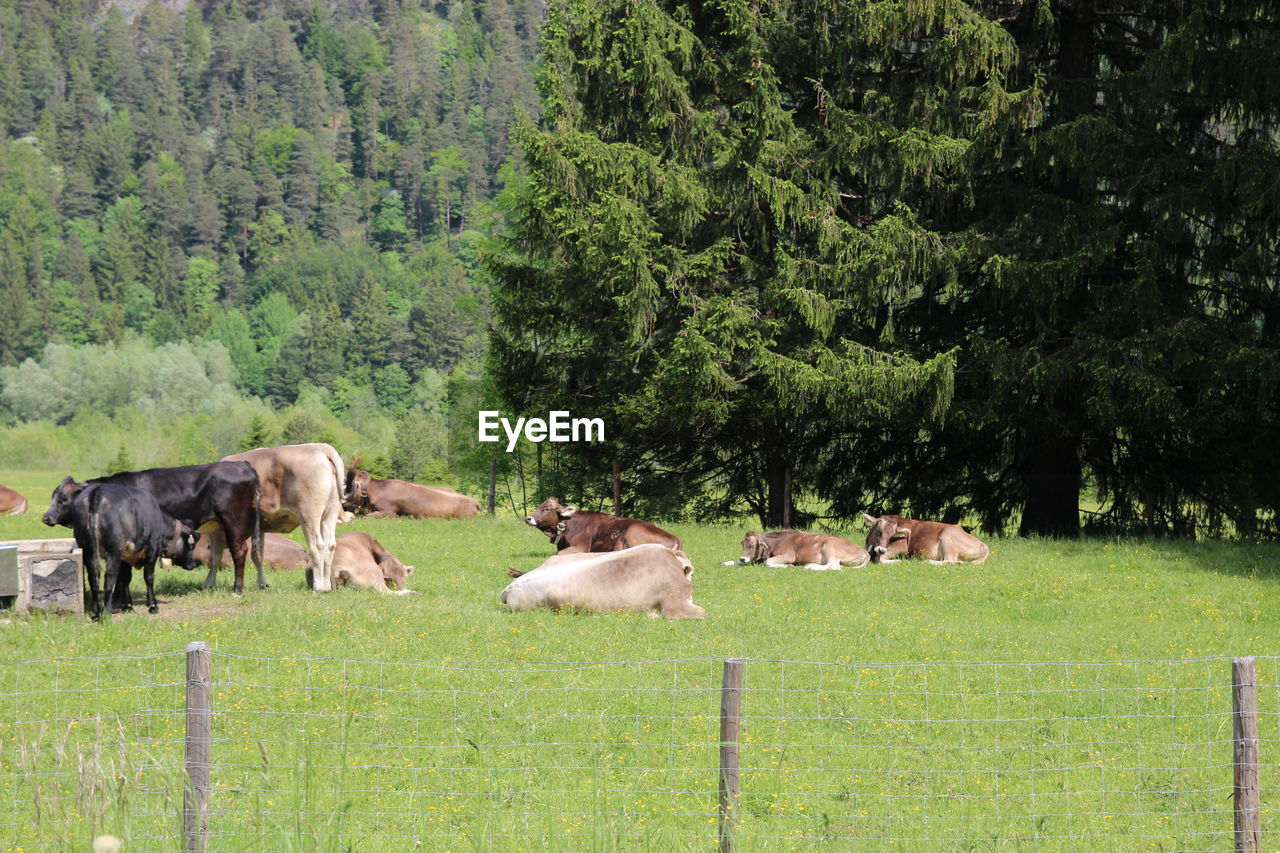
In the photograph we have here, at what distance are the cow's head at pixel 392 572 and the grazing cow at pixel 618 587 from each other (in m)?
2.16

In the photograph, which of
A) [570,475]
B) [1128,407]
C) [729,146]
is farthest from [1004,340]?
[570,475]

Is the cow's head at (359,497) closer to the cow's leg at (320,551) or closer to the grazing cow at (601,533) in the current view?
the grazing cow at (601,533)

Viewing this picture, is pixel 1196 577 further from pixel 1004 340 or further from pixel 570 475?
pixel 570 475

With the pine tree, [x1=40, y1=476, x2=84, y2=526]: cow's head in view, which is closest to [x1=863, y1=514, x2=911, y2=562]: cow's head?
the pine tree

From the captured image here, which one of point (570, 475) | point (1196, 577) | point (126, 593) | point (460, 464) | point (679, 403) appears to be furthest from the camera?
point (460, 464)

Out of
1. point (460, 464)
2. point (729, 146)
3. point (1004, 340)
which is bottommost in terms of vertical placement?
point (460, 464)

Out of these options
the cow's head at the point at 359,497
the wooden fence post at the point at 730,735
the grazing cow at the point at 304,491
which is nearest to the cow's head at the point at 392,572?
the grazing cow at the point at 304,491

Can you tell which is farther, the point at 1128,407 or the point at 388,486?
the point at 388,486

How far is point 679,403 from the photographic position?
27.0 meters

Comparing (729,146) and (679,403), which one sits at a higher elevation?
(729,146)

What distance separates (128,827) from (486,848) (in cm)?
171

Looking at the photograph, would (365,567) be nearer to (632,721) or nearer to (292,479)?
(292,479)

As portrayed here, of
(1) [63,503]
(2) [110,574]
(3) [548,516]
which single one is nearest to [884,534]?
(3) [548,516]

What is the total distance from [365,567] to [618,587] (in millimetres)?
3581
